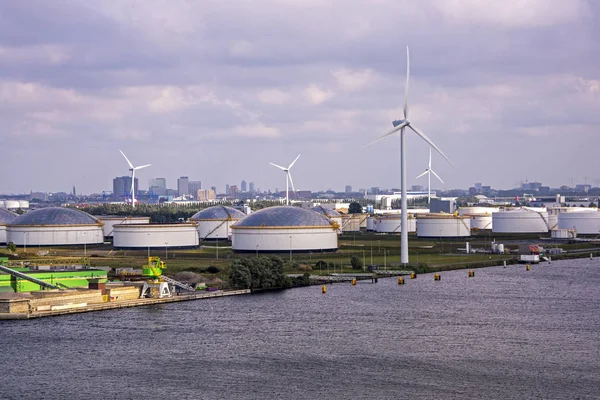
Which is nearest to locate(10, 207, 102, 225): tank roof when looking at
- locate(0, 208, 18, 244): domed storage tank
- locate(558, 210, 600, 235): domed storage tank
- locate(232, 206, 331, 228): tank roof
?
locate(0, 208, 18, 244): domed storage tank

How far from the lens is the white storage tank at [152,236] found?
107m

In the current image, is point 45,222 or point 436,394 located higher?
point 45,222

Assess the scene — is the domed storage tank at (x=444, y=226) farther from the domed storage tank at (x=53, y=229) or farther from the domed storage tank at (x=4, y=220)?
the domed storage tank at (x=4, y=220)

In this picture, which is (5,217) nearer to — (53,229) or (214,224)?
(53,229)

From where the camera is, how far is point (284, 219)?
9869 cm

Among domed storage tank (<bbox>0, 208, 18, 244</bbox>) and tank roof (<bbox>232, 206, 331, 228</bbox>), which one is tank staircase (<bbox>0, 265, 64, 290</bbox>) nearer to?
tank roof (<bbox>232, 206, 331, 228</bbox>)

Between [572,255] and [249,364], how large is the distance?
65.3 metres

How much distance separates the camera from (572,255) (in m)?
99.7

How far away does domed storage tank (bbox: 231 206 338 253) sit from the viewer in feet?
320

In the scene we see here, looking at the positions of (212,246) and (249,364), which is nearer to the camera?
(249,364)

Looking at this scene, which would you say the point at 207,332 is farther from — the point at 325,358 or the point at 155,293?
the point at 155,293

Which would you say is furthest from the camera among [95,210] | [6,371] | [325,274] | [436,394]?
[95,210]

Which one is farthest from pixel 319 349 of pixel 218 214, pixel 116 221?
pixel 116 221

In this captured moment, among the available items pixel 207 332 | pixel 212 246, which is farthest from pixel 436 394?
pixel 212 246
